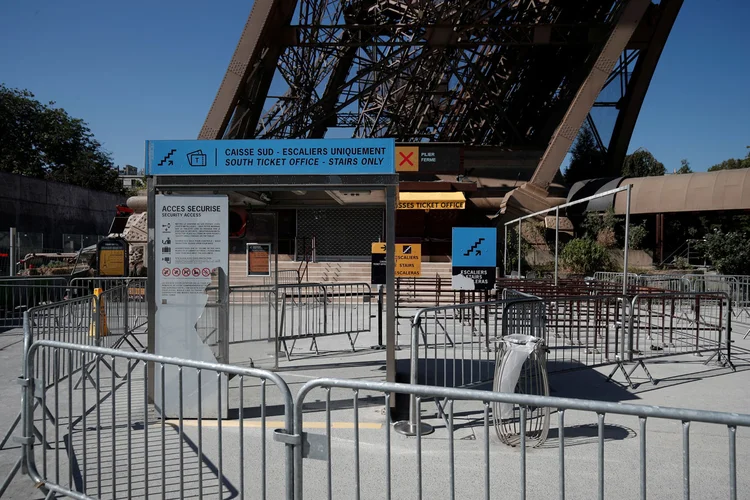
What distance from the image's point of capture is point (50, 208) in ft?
125

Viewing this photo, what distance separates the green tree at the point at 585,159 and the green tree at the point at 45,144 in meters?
49.4

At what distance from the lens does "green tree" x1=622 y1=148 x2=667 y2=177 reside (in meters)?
54.7

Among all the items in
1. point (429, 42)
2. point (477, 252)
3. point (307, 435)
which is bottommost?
point (307, 435)

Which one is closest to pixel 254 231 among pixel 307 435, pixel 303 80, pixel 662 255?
pixel 307 435

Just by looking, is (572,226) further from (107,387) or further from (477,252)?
(107,387)

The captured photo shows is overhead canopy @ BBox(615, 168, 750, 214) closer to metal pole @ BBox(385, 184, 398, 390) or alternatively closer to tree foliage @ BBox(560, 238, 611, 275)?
tree foliage @ BBox(560, 238, 611, 275)

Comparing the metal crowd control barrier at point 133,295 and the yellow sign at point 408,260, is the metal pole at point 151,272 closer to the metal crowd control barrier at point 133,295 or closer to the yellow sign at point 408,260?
the yellow sign at point 408,260

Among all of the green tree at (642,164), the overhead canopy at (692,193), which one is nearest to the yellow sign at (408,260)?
the overhead canopy at (692,193)

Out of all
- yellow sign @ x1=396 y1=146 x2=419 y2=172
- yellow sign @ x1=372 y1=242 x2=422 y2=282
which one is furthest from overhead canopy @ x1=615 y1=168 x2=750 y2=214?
yellow sign @ x1=372 y1=242 x2=422 y2=282

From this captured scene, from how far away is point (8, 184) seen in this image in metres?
33.2

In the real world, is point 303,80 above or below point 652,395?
above

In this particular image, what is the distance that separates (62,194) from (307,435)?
141 feet

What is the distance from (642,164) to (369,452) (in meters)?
58.4

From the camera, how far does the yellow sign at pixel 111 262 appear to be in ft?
56.1
